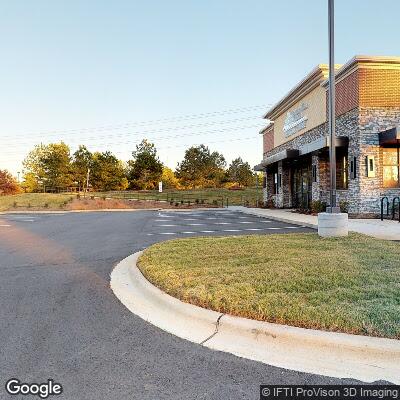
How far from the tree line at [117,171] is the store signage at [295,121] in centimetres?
4102

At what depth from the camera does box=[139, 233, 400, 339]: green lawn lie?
3797 millimetres

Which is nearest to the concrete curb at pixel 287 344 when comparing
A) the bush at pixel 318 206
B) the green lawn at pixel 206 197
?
the bush at pixel 318 206


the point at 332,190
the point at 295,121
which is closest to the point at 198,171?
Result: the point at 295,121

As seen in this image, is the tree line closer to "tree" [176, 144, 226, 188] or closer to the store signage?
"tree" [176, 144, 226, 188]

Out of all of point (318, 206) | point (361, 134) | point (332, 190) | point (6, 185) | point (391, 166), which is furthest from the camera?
point (6, 185)

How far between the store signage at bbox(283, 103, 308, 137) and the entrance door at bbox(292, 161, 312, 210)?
8.18 ft

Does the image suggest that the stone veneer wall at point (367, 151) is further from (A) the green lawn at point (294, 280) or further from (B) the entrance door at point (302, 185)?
(A) the green lawn at point (294, 280)

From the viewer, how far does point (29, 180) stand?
73.4m

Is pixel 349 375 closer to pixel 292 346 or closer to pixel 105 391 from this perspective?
pixel 292 346

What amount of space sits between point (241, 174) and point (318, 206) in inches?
2173

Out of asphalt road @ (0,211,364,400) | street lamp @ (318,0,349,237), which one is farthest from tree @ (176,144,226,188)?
asphalt road @ (0,211,364,400)

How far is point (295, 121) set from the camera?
960 inches

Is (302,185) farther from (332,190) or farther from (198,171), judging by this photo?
(198,171)

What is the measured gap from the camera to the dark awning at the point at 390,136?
14656 millimetres
